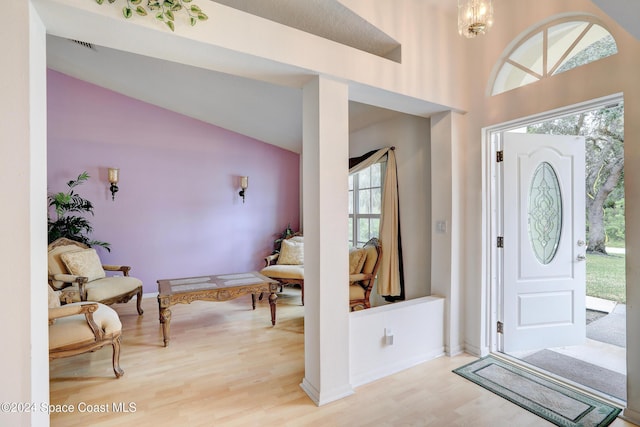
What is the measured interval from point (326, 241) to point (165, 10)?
62.3 inches

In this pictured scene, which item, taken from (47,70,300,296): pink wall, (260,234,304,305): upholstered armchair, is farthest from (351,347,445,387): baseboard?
(47,70,300,296): pink wall

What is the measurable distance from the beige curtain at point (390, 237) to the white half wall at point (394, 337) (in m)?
0.62

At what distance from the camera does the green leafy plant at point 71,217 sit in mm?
3625

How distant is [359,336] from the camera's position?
2232 mm

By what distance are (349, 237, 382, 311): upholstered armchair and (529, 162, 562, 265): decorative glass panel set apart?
151cm

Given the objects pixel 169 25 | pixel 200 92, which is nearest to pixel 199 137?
pixel 200 92

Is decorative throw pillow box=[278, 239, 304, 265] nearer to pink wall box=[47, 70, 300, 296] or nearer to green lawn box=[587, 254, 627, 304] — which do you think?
pink wall box=[47, 70, 300, 296]

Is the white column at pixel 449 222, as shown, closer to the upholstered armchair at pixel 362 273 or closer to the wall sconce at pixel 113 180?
the upholstered armchair at pixel 362 273

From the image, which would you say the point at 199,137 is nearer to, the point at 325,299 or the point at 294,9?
the point at 294,9

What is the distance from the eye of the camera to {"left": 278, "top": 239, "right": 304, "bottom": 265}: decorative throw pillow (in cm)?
447

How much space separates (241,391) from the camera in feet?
6.98

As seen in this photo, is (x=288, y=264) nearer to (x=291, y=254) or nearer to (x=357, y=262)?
(x=291, y=254)

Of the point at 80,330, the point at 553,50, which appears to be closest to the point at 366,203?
the point at 553,50

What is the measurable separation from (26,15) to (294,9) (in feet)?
5.38
